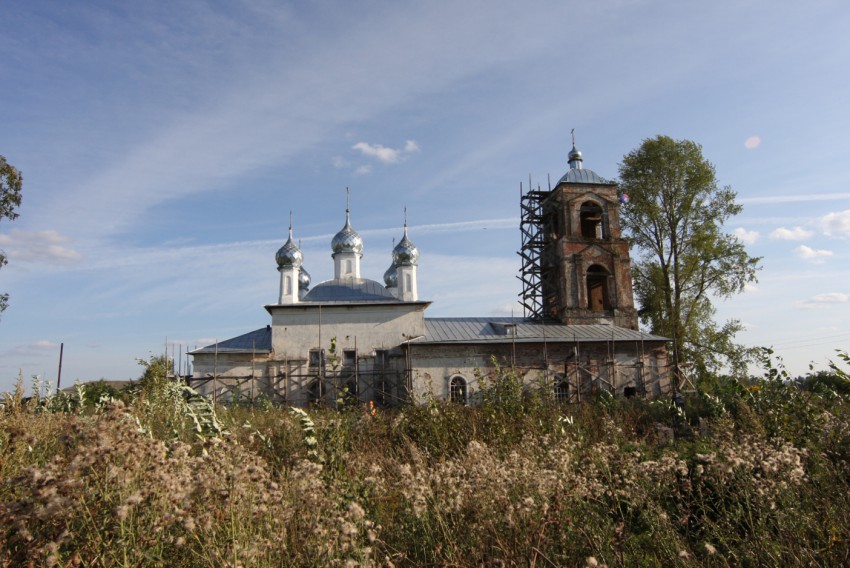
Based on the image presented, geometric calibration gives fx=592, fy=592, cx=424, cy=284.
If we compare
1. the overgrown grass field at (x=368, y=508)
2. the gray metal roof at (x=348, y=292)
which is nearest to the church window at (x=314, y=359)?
the gray metal roof at (x=348, y=292)

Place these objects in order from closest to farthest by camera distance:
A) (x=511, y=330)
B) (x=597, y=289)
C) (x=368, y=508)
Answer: (x=368, y=508), (x=511, y=330), (x=597, y=289)

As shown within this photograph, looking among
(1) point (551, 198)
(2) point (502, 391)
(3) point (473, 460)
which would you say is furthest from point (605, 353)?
(3) point (473, 460)

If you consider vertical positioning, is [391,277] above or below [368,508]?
above

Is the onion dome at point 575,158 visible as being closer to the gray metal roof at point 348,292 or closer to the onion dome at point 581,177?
the onion dome at point 581,177

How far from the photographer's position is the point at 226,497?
292cm

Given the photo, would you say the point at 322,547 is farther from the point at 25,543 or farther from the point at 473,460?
the point at 473,460

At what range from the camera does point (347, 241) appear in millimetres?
26062

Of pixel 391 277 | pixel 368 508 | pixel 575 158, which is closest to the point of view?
pixel 368 508

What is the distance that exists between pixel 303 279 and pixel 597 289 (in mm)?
13646

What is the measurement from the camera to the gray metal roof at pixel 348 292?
76.7 ft

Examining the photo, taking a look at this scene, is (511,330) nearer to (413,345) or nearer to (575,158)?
(413,345)

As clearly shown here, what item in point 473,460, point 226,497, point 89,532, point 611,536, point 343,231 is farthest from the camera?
point 343,231

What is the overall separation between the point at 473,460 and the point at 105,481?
2.73m

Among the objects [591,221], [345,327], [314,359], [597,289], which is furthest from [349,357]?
[591,221]
